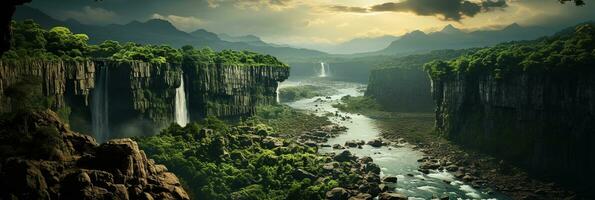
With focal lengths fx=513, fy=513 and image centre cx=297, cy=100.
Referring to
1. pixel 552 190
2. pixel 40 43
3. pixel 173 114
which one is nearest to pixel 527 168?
pixel 552 190

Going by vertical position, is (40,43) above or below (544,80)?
above

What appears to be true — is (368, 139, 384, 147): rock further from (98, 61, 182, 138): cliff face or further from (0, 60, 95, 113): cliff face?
(0, 60, 95, 113): cliff face

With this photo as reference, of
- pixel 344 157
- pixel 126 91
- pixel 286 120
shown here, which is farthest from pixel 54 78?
pixel 286 120

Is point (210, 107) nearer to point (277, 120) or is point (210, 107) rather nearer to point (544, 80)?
point (277, 120)

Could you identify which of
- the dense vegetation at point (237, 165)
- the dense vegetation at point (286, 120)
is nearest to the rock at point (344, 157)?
the dense vegetation at point (237, 165)

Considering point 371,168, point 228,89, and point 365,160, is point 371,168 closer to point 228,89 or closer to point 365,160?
point 365,160

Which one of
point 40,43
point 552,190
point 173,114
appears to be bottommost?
point 552,190

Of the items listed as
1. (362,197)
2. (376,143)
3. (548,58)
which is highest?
(548,58)
